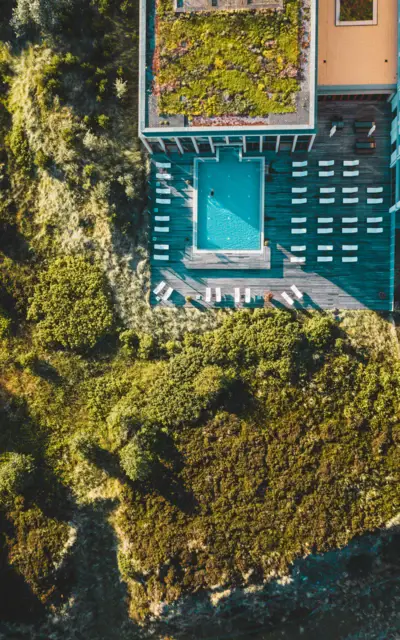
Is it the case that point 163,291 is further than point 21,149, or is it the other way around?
point 21,149

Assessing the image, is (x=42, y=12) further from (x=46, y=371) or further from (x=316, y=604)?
(x=316, y=604)

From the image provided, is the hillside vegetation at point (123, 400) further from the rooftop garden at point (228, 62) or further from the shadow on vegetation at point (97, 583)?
the rooftop garden at point (228, 62)

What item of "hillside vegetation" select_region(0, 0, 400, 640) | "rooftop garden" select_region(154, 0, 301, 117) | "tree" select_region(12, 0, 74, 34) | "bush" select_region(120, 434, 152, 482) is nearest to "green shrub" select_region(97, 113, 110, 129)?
"hillside vegetation" select_region(0, 0, 400, 640)

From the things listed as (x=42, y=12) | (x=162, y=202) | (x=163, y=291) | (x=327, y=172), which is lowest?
(x=163, y=291)

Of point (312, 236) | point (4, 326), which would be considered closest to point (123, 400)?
point (4, 326)

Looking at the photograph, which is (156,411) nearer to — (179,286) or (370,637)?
(179,286)

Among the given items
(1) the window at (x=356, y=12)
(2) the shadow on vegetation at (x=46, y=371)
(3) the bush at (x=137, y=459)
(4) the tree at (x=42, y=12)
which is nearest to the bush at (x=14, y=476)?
(2) the shadow on vegetation at (x=46, y=371)

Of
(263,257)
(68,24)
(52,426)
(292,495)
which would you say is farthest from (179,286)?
(68,24)
